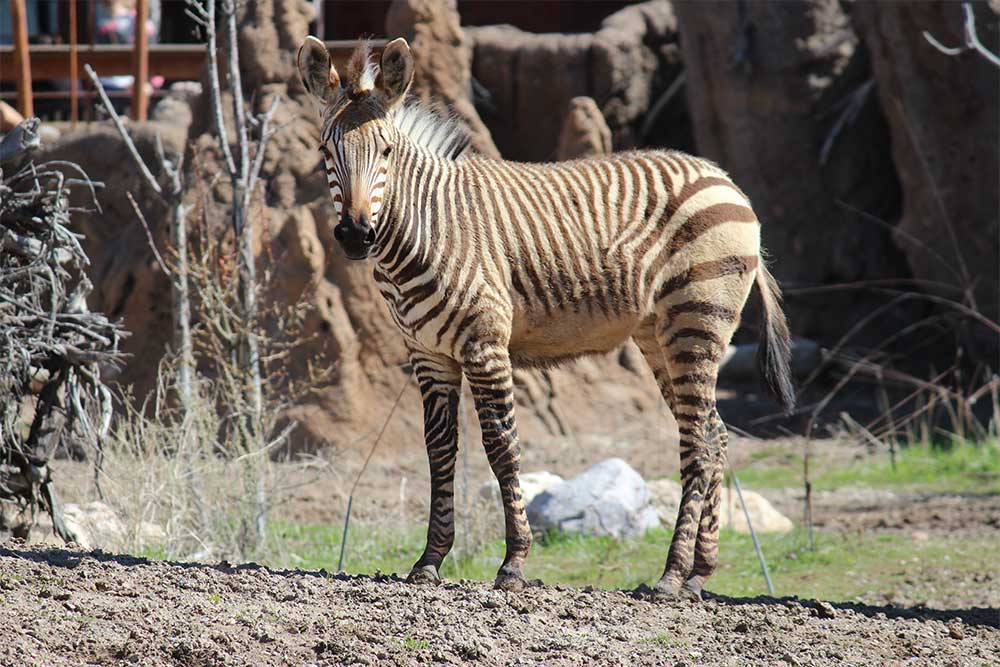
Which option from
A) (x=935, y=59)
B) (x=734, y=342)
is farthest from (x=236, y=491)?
(x=734, y=342)

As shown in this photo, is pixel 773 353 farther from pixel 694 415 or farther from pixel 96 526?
pixel 96 526

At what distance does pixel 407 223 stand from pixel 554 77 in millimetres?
12865

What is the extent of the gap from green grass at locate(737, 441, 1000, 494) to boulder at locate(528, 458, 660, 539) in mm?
2641

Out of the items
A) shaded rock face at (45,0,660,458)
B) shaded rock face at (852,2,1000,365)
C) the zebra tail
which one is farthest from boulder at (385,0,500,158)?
the zebra tail

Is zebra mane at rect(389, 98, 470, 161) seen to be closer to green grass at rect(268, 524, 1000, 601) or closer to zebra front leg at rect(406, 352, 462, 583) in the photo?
zebra front leg at rect(406, 352, 462, 583)

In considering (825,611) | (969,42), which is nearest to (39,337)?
(825,611)

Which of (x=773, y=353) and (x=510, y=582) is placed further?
(x=773, y=353)

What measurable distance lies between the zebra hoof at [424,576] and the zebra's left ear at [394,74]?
7.20 ft

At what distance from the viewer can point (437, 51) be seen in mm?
12703

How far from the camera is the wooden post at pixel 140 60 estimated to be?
1343 cm

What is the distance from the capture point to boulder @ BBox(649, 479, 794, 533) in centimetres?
991

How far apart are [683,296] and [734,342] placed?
489 inches

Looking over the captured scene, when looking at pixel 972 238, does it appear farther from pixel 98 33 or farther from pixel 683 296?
pixel 98 33

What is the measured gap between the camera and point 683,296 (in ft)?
20.5
